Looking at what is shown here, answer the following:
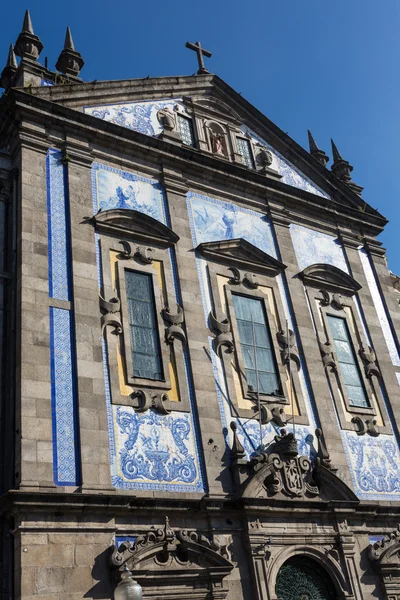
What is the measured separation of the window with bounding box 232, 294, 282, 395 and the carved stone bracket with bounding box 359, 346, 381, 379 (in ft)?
9.13

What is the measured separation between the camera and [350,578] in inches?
495

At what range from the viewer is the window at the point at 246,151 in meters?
17.8

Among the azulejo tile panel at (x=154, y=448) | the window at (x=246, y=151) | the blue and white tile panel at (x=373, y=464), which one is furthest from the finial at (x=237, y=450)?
the window at (x=246, y=151)

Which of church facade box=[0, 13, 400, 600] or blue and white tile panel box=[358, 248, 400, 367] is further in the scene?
blue and white tile panel box=[358, 248, 400, 367]

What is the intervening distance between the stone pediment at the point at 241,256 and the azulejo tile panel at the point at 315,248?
42.9 inches

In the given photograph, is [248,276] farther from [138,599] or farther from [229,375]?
[138,599]

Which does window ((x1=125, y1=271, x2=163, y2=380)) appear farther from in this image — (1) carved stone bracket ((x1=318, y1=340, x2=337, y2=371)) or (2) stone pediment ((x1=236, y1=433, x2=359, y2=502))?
(1) carved stone bracket ((x1=318, y1=340, x2=337, y2=371))

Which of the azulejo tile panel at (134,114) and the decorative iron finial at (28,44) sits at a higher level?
the decorative iron finial at (28,44)

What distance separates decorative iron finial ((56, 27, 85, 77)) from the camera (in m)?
15.8

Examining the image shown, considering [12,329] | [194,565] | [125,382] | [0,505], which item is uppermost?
[12,329]

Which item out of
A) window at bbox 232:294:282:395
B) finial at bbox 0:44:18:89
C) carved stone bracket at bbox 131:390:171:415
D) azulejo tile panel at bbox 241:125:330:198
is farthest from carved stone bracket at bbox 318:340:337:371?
finial at bbox 0:44:18:89

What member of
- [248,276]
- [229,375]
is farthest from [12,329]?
[248,276]

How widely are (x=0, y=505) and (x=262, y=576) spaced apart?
441cm

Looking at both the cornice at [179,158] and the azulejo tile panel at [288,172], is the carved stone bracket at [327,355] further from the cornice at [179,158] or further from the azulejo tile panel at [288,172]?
the azulejo tile panel at [288,172]
